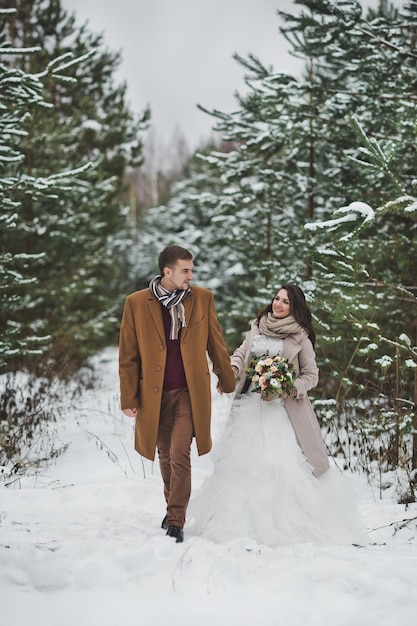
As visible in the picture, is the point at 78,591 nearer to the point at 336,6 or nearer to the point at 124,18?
the point at 336,6

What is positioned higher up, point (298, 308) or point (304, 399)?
point (298, 308)

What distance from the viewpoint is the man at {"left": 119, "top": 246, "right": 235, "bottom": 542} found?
153 inches

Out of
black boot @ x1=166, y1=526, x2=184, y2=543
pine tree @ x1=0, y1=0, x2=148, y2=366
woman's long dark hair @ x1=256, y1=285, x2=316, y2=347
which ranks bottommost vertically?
black boot @ x1=166, y1=526, x2=184, y2=543

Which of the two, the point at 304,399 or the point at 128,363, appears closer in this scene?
the point at 128,363

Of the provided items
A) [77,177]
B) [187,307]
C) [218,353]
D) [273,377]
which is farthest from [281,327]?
[77,177]

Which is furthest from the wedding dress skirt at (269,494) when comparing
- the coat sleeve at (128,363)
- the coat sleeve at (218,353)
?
the coat sleeve at (128,363)

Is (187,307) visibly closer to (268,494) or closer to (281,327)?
(281,327)

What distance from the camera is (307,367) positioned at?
4.35m

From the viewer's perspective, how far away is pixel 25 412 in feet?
21.7

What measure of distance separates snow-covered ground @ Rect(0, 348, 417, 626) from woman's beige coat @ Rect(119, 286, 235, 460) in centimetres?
74

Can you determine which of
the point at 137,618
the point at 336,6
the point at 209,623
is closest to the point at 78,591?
the point at 137,618

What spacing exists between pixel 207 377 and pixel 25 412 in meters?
3.58

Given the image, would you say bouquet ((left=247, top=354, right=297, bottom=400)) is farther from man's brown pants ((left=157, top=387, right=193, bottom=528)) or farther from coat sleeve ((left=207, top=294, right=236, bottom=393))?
man's brown pants ((left=157, top=387, right=193, bottom=528))

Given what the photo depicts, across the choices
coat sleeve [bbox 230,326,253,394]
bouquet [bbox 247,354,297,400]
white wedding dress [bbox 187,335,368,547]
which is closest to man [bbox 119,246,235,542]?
white wedding dress [bbox 187,335,368,547]
